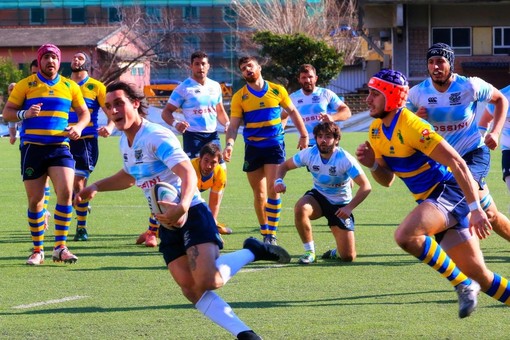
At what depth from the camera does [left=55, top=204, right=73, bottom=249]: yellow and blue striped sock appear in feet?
34.8

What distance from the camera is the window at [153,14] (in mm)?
70463

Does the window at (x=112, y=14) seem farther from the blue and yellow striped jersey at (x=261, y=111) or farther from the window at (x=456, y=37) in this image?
the blue and yellow striped jersey at (x=261, y=111)

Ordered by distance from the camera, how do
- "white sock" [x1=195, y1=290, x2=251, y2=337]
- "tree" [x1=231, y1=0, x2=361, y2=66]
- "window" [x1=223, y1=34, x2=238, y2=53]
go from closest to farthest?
"white sock" [x1=195, y1=290, x2=251, y2=337] < "tree" [x1=231, y1=0, x2=361, y2=66] < "window" [x1=223, y1=34, x2=238, y2=53]

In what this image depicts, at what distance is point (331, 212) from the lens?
10734mm

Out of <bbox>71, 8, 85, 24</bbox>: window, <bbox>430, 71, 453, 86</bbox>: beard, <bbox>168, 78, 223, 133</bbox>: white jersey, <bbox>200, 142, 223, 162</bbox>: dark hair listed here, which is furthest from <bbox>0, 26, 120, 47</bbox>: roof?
<bbox>430, 71, 453, 86</bbox>: beard

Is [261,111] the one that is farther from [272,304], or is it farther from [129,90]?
[129,90]

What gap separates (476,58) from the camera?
166ft

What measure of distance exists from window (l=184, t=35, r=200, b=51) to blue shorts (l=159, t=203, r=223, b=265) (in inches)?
2576

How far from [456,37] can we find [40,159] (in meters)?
42.3

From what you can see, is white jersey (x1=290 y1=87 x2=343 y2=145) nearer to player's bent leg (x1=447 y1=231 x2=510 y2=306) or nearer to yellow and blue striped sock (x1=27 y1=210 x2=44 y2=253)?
yellow and blue striped sock (x1=27 y1=210 x2=44 y2=253)

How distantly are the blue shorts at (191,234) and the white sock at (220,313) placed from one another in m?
0.37

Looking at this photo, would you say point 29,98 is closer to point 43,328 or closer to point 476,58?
point 43,328

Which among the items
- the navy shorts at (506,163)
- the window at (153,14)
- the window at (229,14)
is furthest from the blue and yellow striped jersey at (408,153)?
the window at (229,14)


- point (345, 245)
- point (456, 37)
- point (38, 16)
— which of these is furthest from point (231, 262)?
point (38, 16)
